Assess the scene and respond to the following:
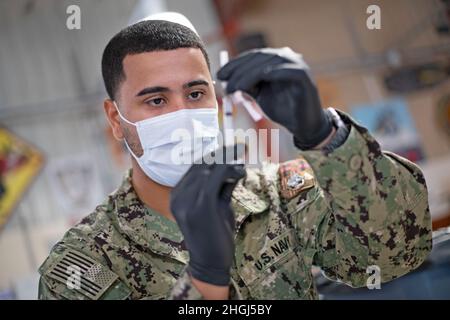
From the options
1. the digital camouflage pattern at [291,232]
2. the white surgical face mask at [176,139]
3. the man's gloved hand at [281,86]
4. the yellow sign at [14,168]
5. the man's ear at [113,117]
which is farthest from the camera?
the yellow sign at [14,168]

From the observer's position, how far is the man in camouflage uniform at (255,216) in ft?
2.94

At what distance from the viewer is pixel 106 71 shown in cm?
136

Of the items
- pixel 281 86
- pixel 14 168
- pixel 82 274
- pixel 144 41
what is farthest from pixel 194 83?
pixel 14 168

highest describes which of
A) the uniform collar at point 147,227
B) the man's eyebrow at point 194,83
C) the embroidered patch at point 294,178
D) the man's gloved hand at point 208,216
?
the man's eyebrow at point 194,83

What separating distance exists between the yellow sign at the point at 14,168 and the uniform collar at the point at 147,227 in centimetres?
406

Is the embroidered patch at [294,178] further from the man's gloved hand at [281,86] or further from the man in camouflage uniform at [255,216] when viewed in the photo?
the man's gloved hand at [281,86]

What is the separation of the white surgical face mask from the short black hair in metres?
0.13

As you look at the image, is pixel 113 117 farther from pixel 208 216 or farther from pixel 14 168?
pixel 14 168

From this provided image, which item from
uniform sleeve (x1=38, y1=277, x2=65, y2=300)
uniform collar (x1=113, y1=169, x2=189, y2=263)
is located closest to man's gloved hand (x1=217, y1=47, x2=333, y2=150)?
uniform collar (x1=113, y1=169, x2=189, y2=263)

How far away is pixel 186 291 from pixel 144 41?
61cm

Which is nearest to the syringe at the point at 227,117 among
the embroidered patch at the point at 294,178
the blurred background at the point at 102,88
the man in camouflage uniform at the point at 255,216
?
the man in camouflage uniform at the point at 255,216

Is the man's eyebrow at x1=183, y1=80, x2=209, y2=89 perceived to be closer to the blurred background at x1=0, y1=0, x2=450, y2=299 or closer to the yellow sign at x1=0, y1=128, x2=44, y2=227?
the blurred background at x1=0, y1=0, x2=450, y2=299

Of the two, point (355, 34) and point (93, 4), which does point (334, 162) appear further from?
point (355, 34)
